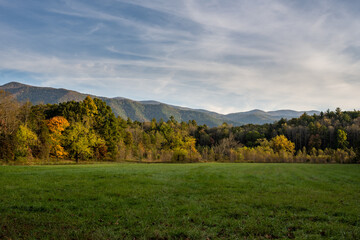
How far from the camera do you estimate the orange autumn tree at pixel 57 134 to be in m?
54.4

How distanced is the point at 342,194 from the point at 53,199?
16.9 meters

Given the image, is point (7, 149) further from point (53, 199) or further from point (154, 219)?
point (154, 219)

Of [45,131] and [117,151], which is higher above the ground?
[45,131]

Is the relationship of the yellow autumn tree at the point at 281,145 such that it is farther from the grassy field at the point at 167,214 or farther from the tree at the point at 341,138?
the grassy field at the point at 167,214

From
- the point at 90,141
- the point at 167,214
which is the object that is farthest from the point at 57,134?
the point at 167,214

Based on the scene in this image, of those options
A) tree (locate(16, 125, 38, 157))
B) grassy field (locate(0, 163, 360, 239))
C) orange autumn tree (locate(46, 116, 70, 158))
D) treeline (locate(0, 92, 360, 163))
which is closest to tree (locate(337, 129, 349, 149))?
treeline (locate(0, 92, 360, 163))

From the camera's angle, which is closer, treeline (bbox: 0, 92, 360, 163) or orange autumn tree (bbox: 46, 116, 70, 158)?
treeline (bbox: 0, 92, 360, 163)

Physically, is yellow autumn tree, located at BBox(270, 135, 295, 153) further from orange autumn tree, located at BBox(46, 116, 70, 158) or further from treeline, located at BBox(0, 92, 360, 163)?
orange autumn tree, located at BBox(46, 116, 70, 158)

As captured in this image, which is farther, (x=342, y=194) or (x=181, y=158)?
(x=181, y=158)

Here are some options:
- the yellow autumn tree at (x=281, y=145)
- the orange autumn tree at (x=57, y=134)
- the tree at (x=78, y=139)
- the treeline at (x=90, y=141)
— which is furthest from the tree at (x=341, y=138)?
the orange autumn tree at (x=57, y=134)

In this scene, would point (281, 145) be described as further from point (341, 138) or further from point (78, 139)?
point (78, 139)

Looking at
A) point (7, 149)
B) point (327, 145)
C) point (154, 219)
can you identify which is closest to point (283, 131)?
point (327, 145)

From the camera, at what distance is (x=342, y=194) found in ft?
47.2

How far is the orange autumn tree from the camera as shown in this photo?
179 feet
